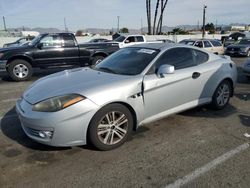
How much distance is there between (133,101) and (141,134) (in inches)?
29.2

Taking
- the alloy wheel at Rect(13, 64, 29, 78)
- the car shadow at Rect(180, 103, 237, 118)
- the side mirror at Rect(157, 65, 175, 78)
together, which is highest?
the side mirror at Rect(157, 65, 175, 78)

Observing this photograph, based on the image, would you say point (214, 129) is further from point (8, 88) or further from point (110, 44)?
point (110, 44)

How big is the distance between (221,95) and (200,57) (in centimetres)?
99

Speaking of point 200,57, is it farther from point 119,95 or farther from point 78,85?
point 78,85

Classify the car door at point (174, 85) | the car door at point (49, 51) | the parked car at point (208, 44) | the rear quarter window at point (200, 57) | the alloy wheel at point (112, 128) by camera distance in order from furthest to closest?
the parked car at point (208, 44), the car door at point (49, 51), the rear quarter window at point (200, 57), the car door at point (174, 85), the alloy wheel at point (112, 128)

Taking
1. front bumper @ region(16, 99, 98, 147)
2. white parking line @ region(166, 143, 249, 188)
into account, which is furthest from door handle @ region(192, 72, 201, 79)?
front bumper @ region(16, 99, 98, 147)

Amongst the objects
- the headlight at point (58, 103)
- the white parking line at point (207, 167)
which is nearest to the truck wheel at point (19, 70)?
the headlight at point (58, 103)

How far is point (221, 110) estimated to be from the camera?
5.68m

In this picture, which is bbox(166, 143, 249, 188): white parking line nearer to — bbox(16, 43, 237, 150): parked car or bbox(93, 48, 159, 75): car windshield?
bbox(16, 43, 237, 150): parked car

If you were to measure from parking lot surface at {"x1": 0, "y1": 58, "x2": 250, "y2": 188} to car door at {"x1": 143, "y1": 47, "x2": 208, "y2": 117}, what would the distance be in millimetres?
420

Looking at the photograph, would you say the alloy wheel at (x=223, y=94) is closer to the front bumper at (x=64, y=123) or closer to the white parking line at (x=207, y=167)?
the white parking line at (x=207, y=167)

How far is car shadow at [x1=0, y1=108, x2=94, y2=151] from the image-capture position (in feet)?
13.0

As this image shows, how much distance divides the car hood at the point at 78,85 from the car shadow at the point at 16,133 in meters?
0.69

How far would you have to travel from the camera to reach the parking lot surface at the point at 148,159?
3.12 meters
